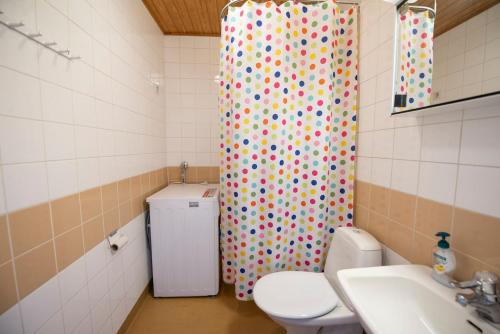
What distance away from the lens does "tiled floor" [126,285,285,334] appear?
57.2 inches

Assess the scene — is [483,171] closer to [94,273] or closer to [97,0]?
[94,273]

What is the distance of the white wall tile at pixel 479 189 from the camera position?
2.14ft

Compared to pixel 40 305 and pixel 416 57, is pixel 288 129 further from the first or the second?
pixel 40 305

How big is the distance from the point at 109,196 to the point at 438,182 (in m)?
1.66

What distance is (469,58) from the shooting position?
695 mm

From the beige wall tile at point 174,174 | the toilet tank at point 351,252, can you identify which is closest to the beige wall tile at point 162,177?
the beige wall tile at point 174,174

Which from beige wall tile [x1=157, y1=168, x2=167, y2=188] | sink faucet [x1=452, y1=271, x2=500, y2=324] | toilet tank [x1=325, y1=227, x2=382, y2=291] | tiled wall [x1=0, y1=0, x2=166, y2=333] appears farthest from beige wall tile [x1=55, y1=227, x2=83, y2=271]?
sink faucet [x1=452, y1=271, x2=500, y2=324]

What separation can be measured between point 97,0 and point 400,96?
5.46 feet

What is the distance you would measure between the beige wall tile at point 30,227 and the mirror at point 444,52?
5.06 ft

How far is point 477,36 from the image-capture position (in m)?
0.67

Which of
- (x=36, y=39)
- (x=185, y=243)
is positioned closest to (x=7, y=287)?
(x=36, y=39)

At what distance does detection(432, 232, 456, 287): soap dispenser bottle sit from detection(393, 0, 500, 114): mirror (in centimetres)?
51

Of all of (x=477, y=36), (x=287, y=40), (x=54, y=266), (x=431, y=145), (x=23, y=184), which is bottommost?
(x=54, y=266)

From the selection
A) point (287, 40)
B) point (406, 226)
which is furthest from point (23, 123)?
point (406, 226)
